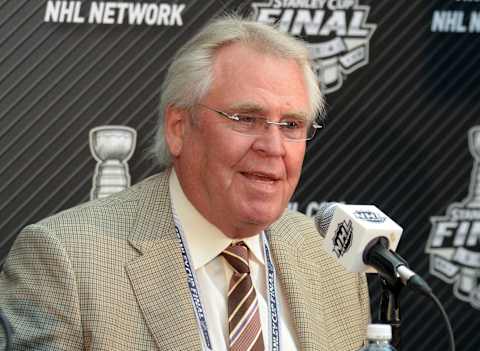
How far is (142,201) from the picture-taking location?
3.38 meters

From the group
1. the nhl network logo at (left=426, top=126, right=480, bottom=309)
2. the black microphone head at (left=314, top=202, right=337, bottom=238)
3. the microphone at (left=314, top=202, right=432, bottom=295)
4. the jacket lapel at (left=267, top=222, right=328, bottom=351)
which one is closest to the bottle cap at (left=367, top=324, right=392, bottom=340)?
the microphone at (left=314, top=202, right=432, bottom=295)

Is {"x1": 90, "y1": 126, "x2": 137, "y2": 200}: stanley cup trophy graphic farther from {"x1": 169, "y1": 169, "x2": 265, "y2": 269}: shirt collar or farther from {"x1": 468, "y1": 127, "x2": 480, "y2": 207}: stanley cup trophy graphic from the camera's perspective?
{"x1": 468, "y1": 127, "x2": 480, "y2": 207}: stanley cup trophy graphic

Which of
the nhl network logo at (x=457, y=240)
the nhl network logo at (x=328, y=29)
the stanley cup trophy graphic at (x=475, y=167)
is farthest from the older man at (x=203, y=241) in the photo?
the stanley cup trophy graphic at (x=475, y=167)

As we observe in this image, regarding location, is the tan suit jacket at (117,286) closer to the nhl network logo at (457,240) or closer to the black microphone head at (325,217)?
the black microphone head at (325,217)

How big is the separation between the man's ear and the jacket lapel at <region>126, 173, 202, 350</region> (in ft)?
0.62

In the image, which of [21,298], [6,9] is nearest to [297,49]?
[21,298]

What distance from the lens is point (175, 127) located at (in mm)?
3414

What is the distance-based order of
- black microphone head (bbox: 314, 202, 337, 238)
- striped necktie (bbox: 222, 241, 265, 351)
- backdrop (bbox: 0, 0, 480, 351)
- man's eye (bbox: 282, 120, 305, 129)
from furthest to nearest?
backdrop (bbox: 0, 0, 480, 351) < man's eye (bbox: 282, 120, 305, 129) < striped necktie (bbox: 222, 241, 265, 351) < black microphone head (bbox: 314, 202, 337, 238)

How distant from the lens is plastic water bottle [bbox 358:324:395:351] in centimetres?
251

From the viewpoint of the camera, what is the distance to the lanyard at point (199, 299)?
125 inches

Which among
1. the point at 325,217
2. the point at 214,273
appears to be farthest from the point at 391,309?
the point at 214,273

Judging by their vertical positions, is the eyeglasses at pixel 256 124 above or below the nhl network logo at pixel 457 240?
above

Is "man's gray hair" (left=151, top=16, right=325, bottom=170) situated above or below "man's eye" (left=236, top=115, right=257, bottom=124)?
above

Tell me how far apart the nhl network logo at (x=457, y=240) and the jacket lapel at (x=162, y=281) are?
1.67 metres
